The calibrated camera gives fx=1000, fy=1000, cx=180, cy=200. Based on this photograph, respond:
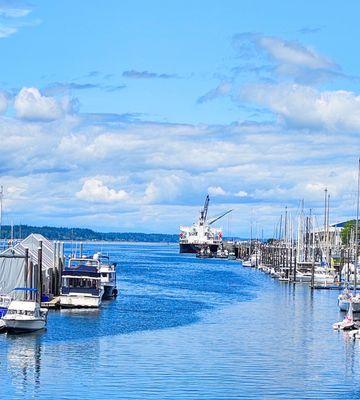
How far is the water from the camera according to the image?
179 feet

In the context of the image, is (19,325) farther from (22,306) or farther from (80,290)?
(80,290)

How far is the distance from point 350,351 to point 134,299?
52409 mm

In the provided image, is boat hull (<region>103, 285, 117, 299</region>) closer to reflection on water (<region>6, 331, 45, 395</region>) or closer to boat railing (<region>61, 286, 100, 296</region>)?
boat railing (<region>61, 286, 100, 296</region>)

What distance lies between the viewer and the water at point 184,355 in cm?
5456

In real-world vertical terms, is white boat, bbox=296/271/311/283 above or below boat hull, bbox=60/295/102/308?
above

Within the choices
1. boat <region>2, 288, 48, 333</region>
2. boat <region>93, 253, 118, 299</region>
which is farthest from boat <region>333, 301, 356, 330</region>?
boat <region>93, 253, 118, 299</region>

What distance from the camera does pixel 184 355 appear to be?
2640 inches

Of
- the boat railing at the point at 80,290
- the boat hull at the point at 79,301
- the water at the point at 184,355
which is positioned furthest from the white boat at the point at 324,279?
the boat hull at the point at 79,301

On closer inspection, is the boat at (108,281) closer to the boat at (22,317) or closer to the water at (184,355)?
the water at (184,355)

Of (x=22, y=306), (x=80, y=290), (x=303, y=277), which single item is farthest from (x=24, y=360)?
(x=303, y=277)

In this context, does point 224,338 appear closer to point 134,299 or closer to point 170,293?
point 134,299

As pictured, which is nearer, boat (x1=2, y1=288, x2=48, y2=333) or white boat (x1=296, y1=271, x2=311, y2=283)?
boat (x1=2, y1=288, x2=48, y2=333)

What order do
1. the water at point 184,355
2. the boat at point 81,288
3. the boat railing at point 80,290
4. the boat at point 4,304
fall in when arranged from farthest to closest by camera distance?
the boat railing at point 80,290, the boat at point 81,288, the boat at point 4,304, the water at point 184,355

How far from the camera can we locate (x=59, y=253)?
111m
